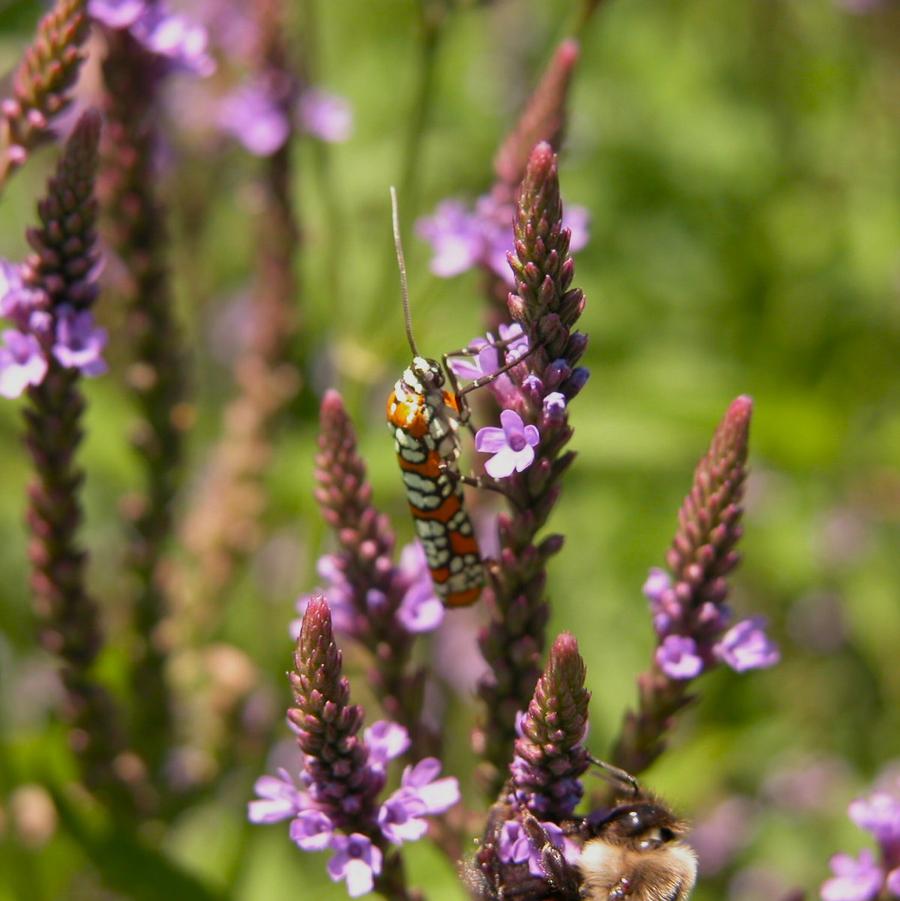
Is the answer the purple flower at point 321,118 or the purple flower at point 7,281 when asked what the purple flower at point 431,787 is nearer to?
the purple flower at point 7,281

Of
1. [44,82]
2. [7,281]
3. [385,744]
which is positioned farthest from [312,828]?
[44,82]

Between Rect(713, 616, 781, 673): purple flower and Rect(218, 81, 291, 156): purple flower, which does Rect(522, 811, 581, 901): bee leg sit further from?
Rect(218, 81, 291, 156): purple flower

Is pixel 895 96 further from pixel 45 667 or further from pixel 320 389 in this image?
pixel 45 667

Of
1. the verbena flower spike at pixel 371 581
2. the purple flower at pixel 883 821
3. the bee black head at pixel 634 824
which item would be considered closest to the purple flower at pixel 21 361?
the verbena flower spike at pixel 371 581

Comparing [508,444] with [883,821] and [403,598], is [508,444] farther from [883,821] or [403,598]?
[883,821]

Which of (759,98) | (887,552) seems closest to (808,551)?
(887,552)

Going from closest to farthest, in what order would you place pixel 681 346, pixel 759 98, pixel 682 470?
pixel 682 470 < pixel 681 346 < pixel 759 98
